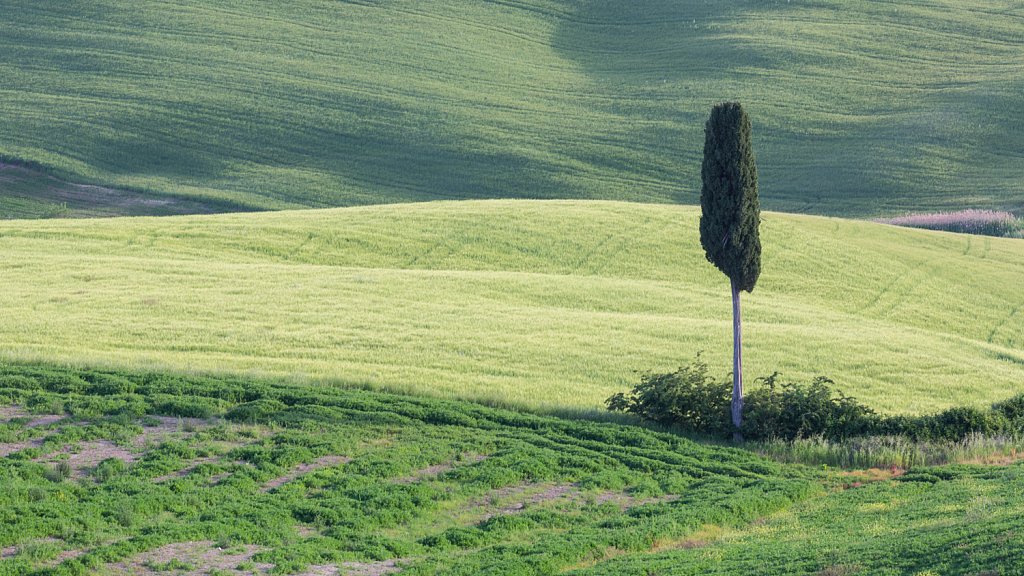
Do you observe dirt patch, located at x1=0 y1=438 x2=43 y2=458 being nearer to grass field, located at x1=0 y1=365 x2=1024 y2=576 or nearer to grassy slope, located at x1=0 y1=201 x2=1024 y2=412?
grass field, located at x1=0 y1=365 x2=1024 y2=576

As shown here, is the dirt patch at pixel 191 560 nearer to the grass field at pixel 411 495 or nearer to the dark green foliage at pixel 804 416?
the grass field at pixel 411 495

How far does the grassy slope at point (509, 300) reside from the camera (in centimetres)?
2786

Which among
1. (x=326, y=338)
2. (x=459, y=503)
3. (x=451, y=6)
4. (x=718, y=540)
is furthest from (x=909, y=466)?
(x=451, y=6)

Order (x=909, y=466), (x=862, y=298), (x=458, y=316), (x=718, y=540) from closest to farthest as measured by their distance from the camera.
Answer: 1. (x=718, y=540)
2. (x=909, y=466)
3. (x=458, y=316)
4. (x=862, y=298)

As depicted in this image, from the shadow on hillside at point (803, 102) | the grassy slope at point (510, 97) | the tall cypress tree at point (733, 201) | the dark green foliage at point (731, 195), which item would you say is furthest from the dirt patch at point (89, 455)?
the shadow on hillside at point (803, 102)

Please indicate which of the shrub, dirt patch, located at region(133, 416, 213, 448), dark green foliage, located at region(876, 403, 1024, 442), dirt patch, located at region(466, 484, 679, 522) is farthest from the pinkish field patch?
dark green foliage, located at region(876, 403, 1024, 442)

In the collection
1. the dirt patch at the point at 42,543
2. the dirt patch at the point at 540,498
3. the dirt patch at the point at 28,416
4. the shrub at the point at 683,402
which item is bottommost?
the dirt patch at the point at 42,543

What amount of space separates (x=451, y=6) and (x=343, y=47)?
552 inches

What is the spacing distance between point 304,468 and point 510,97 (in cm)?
6240

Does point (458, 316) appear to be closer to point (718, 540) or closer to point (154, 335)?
point (154, 335)

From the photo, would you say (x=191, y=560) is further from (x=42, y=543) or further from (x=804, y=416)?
(x=804, y=416)

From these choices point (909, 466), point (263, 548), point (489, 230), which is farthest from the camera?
point (489, 230)

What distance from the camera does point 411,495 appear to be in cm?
1891

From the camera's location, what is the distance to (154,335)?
2880 cm
